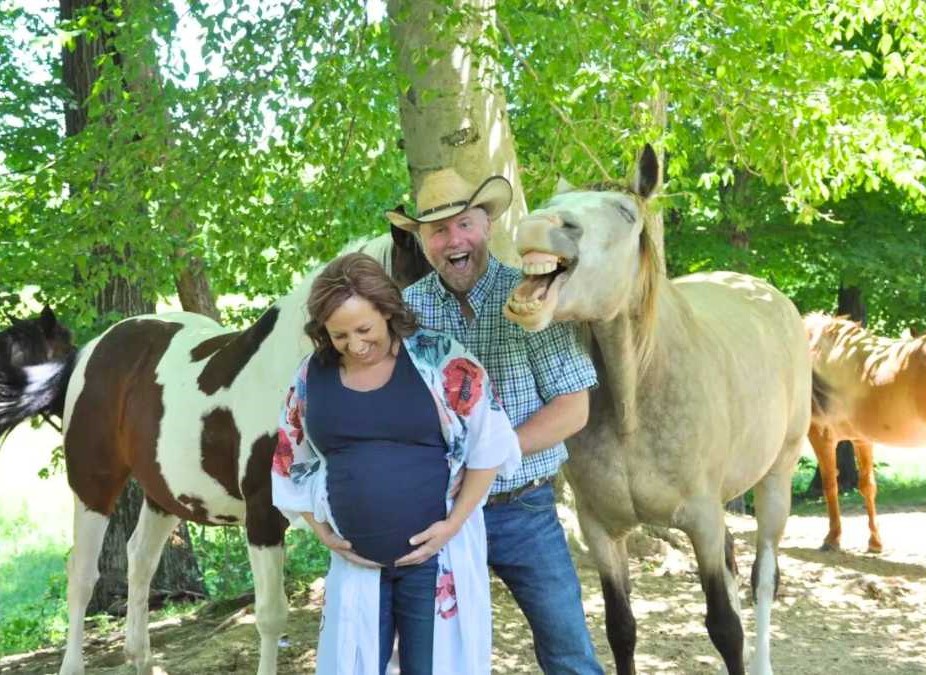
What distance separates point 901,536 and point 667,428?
208 inches

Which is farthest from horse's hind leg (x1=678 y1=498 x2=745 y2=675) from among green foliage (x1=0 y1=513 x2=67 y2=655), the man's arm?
green foliage (x1=0 y1=513 x2=67 y2=655)

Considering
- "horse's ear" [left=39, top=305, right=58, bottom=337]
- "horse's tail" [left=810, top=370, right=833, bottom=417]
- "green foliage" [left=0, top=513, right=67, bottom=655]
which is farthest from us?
"green foliage" [left=0, top=513, right=67, bottom=655]

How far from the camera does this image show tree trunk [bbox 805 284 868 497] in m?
13.7

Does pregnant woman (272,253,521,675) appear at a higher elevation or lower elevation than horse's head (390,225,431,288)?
lower

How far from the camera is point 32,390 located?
525 centimetres

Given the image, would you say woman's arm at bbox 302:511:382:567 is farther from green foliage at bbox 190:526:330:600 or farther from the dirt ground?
green foliage at bbox 190:526:330:600

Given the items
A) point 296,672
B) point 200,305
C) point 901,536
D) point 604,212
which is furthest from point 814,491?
point 604,212

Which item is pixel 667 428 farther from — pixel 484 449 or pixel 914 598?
pixel 914 598

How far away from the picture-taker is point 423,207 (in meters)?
2.83

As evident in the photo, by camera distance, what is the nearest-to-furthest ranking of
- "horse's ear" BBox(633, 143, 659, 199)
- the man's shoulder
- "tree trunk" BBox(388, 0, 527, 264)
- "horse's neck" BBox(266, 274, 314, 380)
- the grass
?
the man's shoulder < "horse's ear" BBox(633, 143, 659, 199) < "horse's neck" BBox(266, 274, 314, 380) < "tree trunk" BBox(388, 0, 527, 264) < the grass

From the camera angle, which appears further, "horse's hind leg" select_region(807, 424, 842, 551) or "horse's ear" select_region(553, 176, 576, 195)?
"horse's hind leg" select_region(807, 424, 842, 551)

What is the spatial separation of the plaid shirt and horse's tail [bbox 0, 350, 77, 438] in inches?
125

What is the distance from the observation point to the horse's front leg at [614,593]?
12.3ft

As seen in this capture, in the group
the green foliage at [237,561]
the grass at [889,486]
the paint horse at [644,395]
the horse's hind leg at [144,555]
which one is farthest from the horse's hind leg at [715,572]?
the grass at [889,486]
